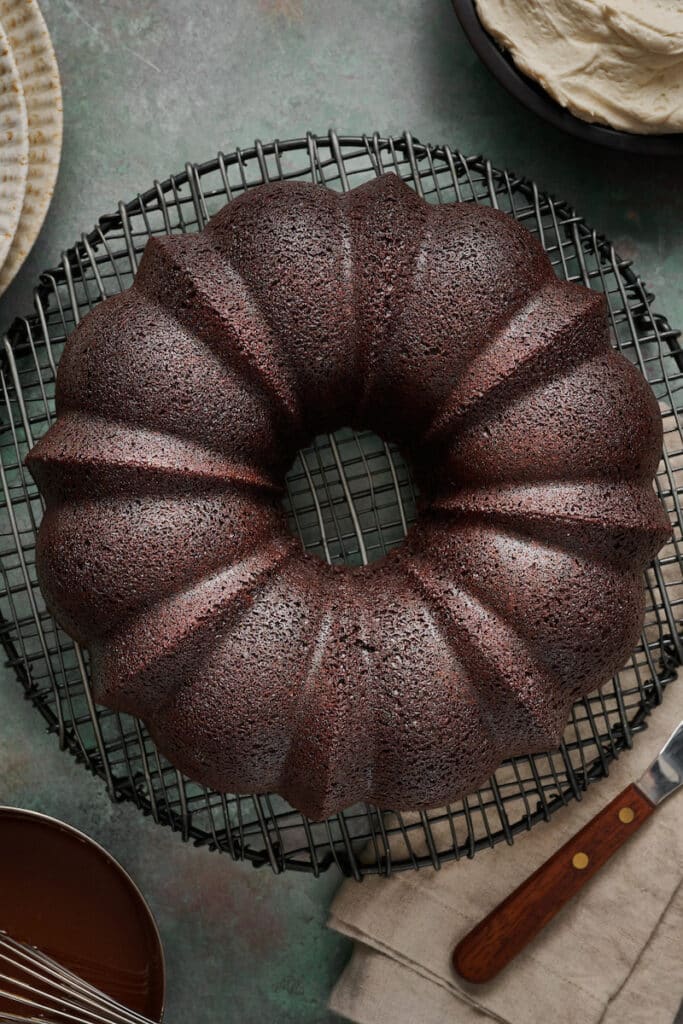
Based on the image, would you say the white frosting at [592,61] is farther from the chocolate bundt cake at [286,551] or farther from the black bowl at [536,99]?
the chocolate bundt cake at [286,551]

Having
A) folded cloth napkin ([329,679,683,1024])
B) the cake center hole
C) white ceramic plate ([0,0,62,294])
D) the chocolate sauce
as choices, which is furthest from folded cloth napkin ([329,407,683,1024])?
white ceramic plate ([0,0,62,294])

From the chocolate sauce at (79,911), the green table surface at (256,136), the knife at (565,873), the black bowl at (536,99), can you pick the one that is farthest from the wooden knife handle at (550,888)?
the black bowl at (536,99)

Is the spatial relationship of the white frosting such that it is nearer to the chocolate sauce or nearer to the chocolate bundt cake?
the chocolate bundt cake

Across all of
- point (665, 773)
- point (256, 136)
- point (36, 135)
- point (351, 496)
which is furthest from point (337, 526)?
point (36, 135)

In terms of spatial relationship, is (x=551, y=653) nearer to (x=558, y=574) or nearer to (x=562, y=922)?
(x=558, y=574)

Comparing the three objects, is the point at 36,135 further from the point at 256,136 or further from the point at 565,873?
the point at 565,873

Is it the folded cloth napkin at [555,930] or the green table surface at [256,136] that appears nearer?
the folded cloth napkin at [555,930]
